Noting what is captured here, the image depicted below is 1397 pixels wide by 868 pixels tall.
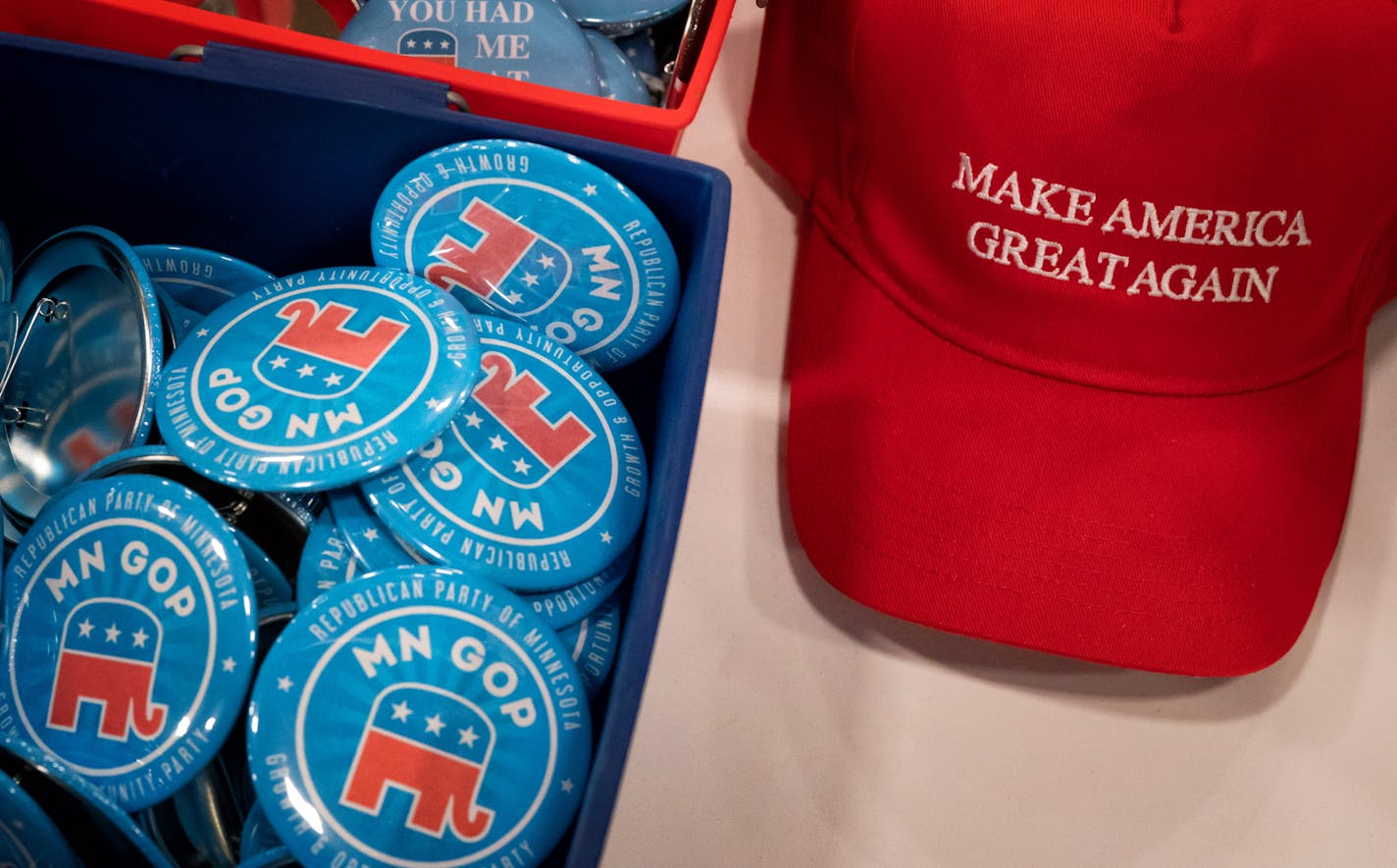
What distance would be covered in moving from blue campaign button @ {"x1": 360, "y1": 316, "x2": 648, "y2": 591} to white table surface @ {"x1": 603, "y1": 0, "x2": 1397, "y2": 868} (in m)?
0.16

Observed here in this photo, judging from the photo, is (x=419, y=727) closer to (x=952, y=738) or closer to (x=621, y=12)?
(x=952, y=738)

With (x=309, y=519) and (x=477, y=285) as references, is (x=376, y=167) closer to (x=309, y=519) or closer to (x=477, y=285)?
(x=477, y=285)

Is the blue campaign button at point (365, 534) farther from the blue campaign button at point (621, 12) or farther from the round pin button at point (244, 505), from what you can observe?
the blue campaign button at point (621, 12)

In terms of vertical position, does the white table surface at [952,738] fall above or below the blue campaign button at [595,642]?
below

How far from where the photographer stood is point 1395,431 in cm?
92

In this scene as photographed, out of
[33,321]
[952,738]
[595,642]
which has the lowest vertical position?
[952,738]

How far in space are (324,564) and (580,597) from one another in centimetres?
16

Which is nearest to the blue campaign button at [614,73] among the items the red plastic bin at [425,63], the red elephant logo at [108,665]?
the red plastic bin at [425,63]

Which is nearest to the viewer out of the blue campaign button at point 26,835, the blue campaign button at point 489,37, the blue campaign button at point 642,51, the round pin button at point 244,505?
the blue campaign button at point 26,835

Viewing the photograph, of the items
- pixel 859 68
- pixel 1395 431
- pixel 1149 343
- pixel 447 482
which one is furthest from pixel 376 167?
pixel 1395 431

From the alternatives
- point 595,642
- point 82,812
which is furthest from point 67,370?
point 595,642

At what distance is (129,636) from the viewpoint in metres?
0.65

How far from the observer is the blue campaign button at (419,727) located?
61 cm

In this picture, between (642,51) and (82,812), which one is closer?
(82,812)
